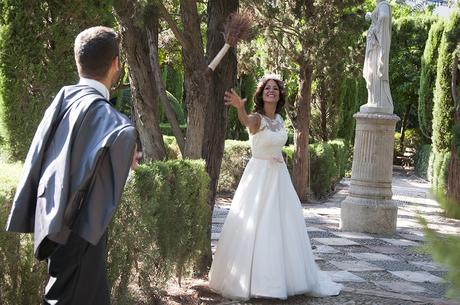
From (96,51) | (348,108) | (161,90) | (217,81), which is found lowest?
(96,51)

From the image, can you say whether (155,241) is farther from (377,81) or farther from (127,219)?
(377,81)

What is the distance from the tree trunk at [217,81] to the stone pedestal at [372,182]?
13.2ft

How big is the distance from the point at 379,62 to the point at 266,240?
17.4ft

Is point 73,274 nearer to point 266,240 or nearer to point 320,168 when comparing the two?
point 266,240

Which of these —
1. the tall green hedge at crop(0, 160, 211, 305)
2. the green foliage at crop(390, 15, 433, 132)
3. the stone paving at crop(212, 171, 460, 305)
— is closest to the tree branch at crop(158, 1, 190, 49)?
the tall green hedge at crop(0, 160, 211, 305)

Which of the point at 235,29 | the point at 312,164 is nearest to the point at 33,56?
the point at 235,29

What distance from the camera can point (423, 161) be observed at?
75.8 feet

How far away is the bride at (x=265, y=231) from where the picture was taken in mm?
4797

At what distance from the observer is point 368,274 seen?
625 centimetres

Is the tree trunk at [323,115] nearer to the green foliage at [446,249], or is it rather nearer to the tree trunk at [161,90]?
the tree trunk at [161,90]

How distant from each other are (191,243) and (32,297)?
1.95 m

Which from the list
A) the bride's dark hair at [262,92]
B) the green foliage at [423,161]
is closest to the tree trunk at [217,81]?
the bride's dark hair at [262,92]

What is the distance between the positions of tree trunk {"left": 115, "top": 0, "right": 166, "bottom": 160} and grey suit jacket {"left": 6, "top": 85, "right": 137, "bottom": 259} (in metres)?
3.16

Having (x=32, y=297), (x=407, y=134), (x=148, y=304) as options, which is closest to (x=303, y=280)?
(x=148, y=304)
